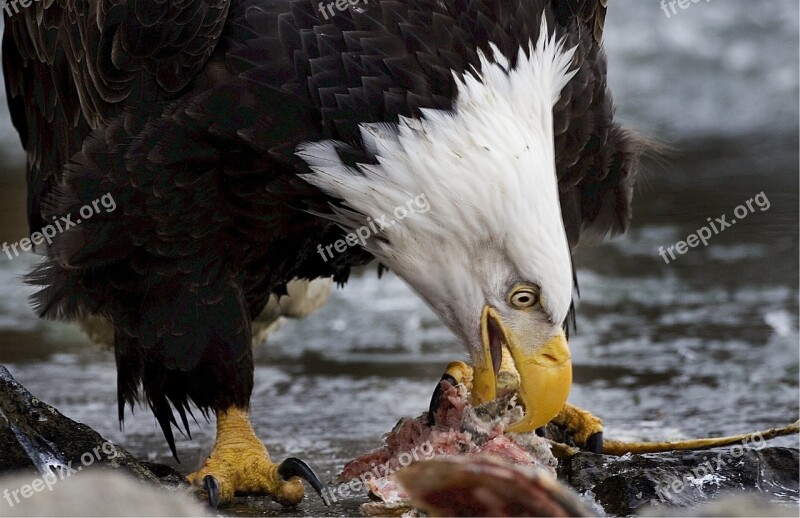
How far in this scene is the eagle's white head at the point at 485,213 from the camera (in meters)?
3.10

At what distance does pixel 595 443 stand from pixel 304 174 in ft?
4.21

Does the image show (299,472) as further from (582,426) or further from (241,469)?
(582,426)

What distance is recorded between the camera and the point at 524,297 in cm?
313

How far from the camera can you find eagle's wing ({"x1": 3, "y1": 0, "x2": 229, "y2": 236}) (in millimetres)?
3502

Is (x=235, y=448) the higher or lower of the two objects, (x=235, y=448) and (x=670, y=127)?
the lower

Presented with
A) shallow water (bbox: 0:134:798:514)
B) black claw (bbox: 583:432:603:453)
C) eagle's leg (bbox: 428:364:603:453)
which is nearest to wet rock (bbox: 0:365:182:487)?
shallow water (bbox: 0:134:798:514)

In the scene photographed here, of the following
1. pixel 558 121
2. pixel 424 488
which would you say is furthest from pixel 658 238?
pixel 424 488

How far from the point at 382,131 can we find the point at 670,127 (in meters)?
8.28

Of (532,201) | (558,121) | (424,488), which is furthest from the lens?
(558,121)

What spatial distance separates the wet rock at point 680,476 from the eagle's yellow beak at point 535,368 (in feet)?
0.83

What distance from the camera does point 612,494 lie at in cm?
321

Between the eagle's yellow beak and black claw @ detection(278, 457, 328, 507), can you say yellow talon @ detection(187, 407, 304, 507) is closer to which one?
black claw @ detection(278, 457, 328, 507)

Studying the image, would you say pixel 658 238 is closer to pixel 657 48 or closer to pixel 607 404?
pixel 607 404

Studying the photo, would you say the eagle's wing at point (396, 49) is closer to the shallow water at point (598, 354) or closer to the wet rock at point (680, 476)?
the wet rock at point (680, 476)
